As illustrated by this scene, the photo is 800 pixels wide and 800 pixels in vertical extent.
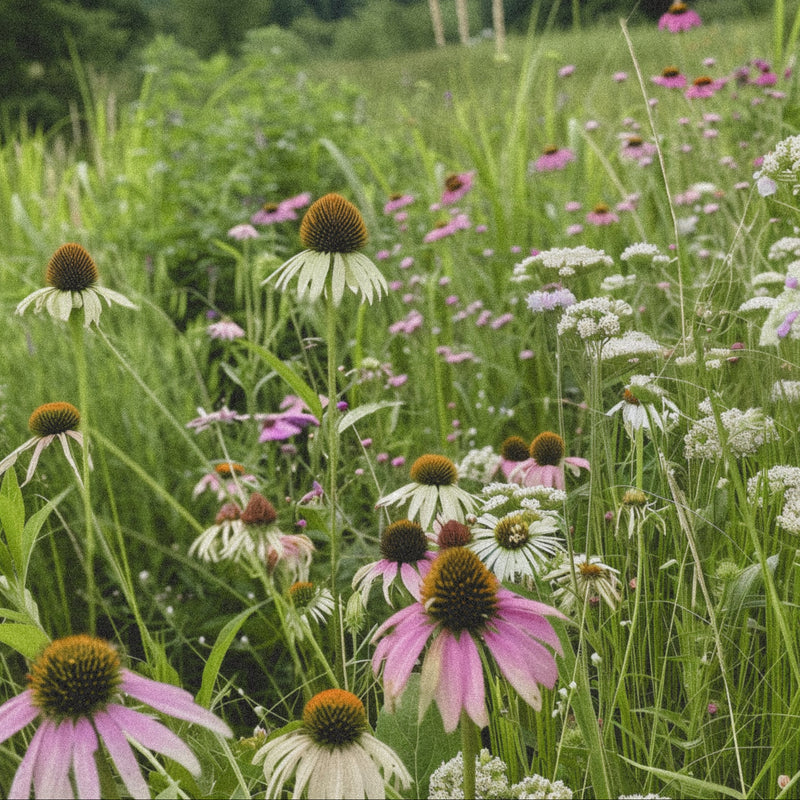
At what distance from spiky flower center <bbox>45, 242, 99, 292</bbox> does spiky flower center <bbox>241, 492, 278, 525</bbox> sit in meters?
0.33

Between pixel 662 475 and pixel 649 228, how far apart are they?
1.79 m

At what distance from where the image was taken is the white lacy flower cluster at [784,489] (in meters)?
0.83

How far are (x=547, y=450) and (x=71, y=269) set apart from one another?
684mm

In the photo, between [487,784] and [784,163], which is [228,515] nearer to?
[487,784]

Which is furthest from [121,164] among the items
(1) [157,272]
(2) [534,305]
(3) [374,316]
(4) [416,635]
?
(4) [416,635]

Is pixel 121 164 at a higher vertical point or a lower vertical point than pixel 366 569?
higher

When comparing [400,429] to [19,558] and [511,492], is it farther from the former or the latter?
[19,558]

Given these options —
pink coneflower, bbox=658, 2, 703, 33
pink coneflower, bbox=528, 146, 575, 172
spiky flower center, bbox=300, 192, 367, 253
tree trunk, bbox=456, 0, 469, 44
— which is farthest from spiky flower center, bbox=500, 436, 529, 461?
tree trunk, bbox=456, 0, 469, 44

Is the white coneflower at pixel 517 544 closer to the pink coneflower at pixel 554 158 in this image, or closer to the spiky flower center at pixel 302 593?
the spiky flower center at pixel 302 593

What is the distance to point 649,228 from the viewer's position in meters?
2.58

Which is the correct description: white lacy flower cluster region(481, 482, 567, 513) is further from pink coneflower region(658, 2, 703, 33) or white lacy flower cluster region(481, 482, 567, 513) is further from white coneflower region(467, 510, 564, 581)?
pink coneflower region(658, 2, 703, 33)

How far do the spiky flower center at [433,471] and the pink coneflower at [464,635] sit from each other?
36cm

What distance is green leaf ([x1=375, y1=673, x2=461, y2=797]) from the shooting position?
842mm

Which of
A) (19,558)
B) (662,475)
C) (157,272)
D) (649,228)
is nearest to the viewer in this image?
(19,558)
